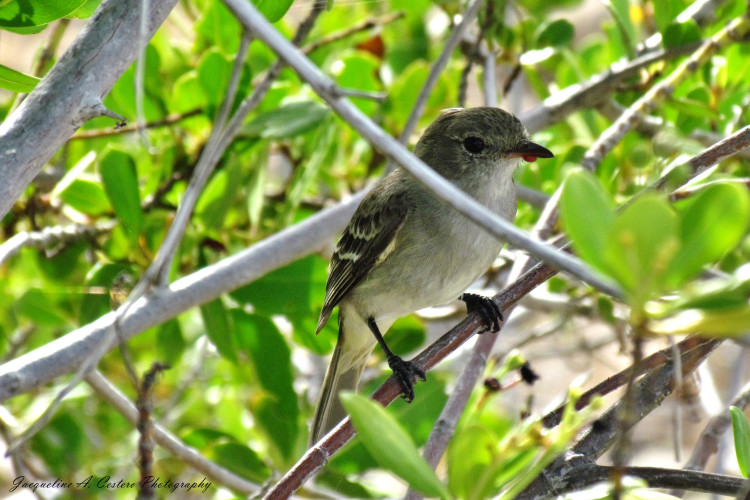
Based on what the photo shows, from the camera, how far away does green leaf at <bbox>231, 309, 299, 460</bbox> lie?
3.15 meters

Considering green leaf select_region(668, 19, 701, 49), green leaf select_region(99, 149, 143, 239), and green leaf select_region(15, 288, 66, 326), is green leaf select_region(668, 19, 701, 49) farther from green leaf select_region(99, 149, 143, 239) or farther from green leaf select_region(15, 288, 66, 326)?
green leaf select_region(15, 288, 66, 326)

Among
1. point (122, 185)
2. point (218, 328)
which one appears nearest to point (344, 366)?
point (218, 328)

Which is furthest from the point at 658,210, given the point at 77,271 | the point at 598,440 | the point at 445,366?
the point at 445,366

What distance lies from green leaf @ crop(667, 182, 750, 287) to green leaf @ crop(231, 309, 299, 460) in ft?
7.40

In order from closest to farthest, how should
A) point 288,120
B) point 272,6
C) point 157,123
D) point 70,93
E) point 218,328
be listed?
point 70,93 < point 272,6 < point 218,328 < point 288,120 < point 157,123

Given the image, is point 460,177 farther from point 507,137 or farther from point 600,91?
point 600,91

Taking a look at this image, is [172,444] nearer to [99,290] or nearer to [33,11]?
[99,290]

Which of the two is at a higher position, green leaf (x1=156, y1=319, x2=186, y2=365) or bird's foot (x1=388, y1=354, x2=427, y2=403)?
green leaf (x1=156, y1=319, x2=186, y2=365)

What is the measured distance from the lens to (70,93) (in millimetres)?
1964

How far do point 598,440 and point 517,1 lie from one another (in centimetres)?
312

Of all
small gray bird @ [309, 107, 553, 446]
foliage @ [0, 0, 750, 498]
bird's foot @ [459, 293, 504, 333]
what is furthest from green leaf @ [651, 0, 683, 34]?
bird's foot @ [459, 293, 504, 333]

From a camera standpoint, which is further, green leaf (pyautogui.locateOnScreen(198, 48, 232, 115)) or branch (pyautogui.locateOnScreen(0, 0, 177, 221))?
green leaf (pyautogui.locateOnScreen(198, 48, 232, 115))

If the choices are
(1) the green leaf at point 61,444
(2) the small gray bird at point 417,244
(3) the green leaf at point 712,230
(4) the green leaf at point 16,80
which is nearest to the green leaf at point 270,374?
(2) the small gray bird at point 417,244

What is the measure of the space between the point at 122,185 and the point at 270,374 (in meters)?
0.99
